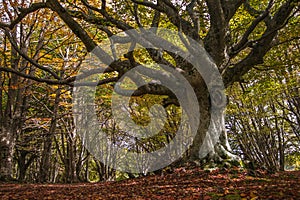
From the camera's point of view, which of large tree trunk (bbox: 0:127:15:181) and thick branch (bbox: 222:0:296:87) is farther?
large tree trunk (bbox: 0:127:15:181)

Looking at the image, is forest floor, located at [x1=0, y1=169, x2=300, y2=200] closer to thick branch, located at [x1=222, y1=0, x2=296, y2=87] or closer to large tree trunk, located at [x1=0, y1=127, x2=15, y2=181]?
thick branch, located at [x1=222, y1=0, x2=296, y2=87]

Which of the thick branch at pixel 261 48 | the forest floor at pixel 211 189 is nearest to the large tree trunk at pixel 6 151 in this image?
the forest floor at pixel 211 189

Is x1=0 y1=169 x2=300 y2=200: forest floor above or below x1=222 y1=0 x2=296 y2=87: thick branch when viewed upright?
below

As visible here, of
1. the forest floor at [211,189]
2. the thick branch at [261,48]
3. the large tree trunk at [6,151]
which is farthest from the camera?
the large tree trunk at [6,151]

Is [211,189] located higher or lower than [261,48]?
lower

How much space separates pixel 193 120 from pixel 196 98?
2.27 ft

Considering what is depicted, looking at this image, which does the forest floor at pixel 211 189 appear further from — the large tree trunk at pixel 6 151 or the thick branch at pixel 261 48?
the large tree trunk at pixel 6 151

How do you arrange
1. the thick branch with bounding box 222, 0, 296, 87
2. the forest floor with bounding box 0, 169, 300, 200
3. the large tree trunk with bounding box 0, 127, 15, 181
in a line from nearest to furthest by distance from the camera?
1. the forest floor with bounding box 0, 169, 300, 200
2. the thick branch with bounding box 222, 0, 296, 87
3. the large tree trunk with bounding box 0, 127, 15, 181

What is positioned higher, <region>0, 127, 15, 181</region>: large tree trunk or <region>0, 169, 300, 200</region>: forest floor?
<region>0, 127, 15, 181</region>: large tree trunk

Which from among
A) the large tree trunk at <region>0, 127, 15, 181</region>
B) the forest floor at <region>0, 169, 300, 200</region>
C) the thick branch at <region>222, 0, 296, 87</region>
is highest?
the thick branch at <region>222, 0, 296, 87</region>

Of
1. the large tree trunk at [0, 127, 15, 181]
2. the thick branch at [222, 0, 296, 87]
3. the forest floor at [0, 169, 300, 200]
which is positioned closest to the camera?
the forest floor at [0, 169, 300, 200]

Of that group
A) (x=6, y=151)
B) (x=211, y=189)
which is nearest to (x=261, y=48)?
(x=211, y=189)

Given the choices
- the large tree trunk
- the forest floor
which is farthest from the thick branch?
the large tree trunk

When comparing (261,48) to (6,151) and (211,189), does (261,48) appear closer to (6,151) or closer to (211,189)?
(211,189)
